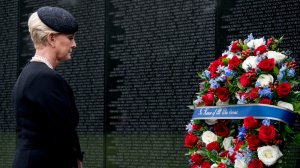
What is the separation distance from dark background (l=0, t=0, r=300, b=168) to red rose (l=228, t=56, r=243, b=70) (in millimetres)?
1152

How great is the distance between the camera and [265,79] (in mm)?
3426

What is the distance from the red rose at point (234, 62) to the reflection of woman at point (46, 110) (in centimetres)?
114

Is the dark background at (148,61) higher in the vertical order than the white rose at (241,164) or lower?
higher

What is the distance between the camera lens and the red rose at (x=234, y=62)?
11.8 ft

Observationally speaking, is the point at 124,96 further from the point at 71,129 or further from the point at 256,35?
the point at 71,129

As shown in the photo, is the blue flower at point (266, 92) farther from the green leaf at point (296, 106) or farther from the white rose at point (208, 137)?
the white rose at point (208, 137)

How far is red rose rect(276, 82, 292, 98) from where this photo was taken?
11.0 feet

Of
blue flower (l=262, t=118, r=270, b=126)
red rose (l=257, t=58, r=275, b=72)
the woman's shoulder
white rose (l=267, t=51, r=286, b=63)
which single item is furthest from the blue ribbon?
the woman's shoulder

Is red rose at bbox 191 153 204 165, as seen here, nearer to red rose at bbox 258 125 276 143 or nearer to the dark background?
red rose at bbox 258 125 276 143

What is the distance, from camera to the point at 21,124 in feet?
10.0

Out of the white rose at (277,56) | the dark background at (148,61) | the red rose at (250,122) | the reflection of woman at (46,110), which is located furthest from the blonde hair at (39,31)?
the dark background at (148,61)

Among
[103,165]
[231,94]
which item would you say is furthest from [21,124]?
[103,165]

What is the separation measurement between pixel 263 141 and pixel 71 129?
3.82 ft

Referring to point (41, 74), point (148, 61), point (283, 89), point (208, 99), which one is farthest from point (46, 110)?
point (148, 61)
